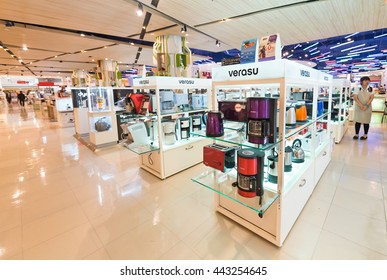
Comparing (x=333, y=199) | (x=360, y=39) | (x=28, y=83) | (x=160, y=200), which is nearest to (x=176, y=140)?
(x=160, y=200)

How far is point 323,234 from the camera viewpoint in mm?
2062

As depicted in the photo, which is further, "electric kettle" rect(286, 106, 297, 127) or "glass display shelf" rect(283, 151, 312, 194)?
"electric kettle" rect(286, 106, 297, 127)

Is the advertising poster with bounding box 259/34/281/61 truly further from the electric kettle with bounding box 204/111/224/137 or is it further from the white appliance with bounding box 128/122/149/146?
the white appliance with bounding box 128/122/149/146

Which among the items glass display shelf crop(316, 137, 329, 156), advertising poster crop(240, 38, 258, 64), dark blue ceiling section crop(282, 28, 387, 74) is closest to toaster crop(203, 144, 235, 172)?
advertising poster crop(240, 38, 258, 64)

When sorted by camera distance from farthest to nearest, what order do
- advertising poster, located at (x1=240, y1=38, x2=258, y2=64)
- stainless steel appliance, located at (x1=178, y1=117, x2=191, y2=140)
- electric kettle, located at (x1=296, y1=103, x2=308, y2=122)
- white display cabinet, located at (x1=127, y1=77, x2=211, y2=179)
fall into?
stainless steel appliance, located at (x1=178, y1=117, x2=191, y2=140), white display cabinet, located at (x1=127, y1=77, x2=211, y2=179), electric kettle, located at (x1=296, y1=103, x2=308, y2=122), advertising poster, located at (x1=240, y1=38, x2=258, y2=64)

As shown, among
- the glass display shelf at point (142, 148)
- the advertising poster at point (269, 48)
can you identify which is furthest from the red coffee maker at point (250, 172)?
the glass display shelf at point (142, 148)

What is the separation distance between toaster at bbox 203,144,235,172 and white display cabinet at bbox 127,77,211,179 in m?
1.51

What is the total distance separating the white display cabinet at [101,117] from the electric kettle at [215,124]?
4.61 m

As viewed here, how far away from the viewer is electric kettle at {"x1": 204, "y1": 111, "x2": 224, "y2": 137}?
6.53 feet

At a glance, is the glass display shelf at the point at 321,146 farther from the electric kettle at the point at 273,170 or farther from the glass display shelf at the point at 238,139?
the glass display shelf at the point at 238,139

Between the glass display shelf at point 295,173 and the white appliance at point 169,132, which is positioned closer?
the glass display shelf at point 295,173

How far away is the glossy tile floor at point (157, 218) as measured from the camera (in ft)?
6.29

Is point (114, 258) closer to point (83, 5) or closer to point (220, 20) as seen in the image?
point (83, 5)
